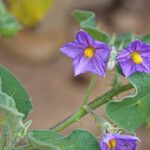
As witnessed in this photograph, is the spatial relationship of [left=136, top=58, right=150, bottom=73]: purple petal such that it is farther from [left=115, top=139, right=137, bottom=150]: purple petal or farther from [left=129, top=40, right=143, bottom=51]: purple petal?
[left=115, top=139, right=137, bottom=150]: purple petal

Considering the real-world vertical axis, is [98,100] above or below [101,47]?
below

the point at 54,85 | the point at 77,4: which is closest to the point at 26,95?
the point at 54,85

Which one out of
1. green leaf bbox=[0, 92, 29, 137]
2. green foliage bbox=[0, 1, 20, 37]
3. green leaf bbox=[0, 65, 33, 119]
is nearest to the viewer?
green leaf bbox=[0, 92, 29, 137]

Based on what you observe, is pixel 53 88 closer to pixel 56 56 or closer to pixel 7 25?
pixel 56 56

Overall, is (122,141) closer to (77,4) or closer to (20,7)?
(20,7)

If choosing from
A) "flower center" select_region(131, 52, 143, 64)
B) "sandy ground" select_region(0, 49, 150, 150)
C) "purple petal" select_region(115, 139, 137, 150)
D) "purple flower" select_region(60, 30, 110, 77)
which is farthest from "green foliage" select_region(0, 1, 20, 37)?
"sandy ground" select_region(0, 49, 150, 150)
